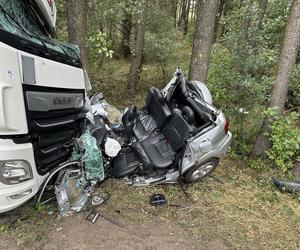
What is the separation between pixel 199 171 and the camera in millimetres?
4328

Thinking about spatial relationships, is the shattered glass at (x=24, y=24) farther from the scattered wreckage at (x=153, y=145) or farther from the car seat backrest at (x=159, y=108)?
the car seat backrest at (x=159, y=108)

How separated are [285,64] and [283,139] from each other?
125 centimetres

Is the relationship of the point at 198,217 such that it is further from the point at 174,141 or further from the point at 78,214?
the point at 78,214

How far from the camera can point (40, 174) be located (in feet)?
9.88

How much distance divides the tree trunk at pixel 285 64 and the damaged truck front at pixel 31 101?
336 cm

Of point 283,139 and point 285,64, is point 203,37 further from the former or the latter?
point 283,139

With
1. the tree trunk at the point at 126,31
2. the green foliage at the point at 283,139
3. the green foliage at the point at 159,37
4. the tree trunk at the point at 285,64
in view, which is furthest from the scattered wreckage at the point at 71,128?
the tree trunk at the point at 126,31

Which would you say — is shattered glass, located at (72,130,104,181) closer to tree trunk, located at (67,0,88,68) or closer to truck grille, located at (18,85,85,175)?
truck grille, located at (18,85,85,175)

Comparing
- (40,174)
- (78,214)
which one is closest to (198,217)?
(78,214)

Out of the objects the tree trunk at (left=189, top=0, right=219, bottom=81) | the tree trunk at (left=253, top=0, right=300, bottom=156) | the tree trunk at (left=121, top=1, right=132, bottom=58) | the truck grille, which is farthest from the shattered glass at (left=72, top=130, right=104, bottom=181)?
the tree trunk at (left=121, top=1, right=132, bottom=58)

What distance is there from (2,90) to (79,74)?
4.33 ft

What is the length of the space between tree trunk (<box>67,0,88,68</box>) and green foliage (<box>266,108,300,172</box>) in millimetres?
3445

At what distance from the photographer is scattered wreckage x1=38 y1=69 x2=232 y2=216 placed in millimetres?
3550

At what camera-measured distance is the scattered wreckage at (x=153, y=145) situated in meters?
3.55
